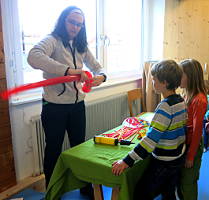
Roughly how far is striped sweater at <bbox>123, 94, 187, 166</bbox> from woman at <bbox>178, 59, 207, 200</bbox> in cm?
15

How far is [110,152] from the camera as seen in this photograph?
1.46 metres

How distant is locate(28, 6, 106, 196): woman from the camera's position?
1.56m

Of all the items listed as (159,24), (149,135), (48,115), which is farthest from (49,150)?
(159,24)

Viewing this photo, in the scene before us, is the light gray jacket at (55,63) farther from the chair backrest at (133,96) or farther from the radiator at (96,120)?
the chair backrest at (133,96)

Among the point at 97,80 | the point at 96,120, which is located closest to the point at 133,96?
the point at 96,120

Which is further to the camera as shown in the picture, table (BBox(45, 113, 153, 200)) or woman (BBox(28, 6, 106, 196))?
woman (BBox(28, 6, 106, 196))

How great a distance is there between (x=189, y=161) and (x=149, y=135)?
390 millimetres

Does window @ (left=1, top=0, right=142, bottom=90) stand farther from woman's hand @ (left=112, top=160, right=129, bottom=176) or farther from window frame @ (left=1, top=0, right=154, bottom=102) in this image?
woman's hand @ (left=112, top=160, right=129, bottom=176)

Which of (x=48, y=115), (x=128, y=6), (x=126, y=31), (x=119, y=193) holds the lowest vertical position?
(x=119, y=193)

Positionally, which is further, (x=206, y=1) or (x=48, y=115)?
(x=206, y=1)

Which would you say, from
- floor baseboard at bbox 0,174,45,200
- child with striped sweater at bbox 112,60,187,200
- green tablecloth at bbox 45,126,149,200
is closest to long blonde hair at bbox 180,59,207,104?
child with striped sweater at bbox 112,60,187,200

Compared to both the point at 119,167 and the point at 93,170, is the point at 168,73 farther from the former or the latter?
the point at 93,170

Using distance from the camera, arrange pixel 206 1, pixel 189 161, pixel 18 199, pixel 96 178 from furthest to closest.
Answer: pixel 206 1 < pixel 18 199 < pixel 189 161 < pixel 96 178

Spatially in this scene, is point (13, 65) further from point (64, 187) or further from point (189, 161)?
point (189, 161)
